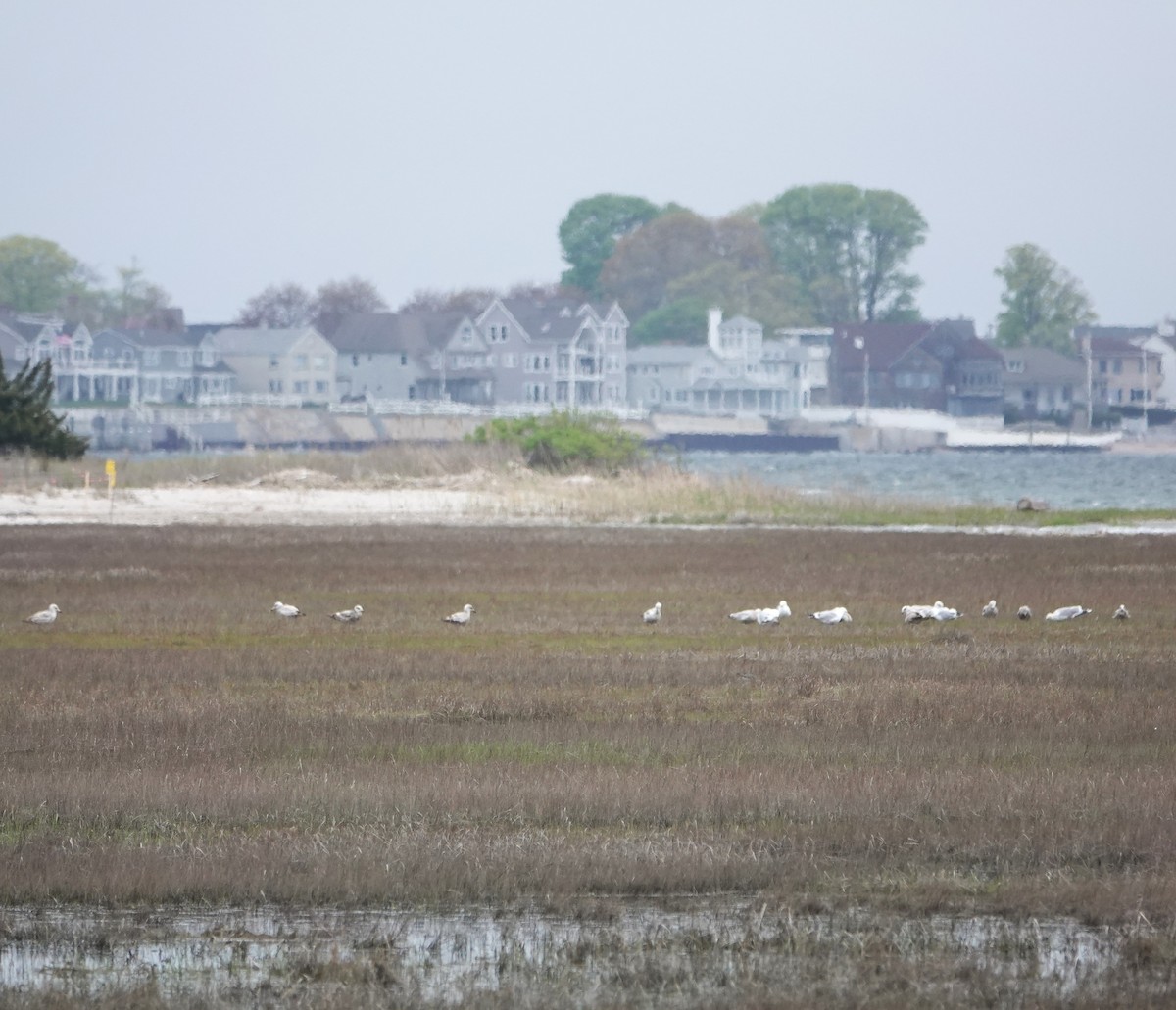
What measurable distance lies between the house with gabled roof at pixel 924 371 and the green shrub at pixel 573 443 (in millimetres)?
101411

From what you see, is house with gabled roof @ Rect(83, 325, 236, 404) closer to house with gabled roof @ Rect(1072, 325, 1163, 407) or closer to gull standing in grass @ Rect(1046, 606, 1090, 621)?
house with gabled roof @ Rect(1072, 325, 1163, 407)

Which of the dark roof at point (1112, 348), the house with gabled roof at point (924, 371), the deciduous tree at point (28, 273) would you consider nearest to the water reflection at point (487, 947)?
the house with gabled roof at point (924, 371)

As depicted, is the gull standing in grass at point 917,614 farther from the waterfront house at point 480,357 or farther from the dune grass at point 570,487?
the waterfront house at point 480,357

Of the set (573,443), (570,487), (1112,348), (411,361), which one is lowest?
(570,487)

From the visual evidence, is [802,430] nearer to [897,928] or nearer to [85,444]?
[85,444]

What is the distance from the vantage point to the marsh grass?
10500mm

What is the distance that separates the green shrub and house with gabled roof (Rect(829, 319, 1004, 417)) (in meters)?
101

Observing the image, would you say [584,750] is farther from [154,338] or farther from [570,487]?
[154,338]

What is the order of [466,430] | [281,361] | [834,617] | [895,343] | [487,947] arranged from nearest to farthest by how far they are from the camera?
1. [487,947]
2. [834,617]
3. [466,430]
4. [281,361]
5. [895,343]

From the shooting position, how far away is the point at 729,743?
579 inches

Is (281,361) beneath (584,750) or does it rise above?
above

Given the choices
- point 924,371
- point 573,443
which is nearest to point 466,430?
point 924,371

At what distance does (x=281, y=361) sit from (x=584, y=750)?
146 meters

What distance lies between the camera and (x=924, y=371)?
168 m
